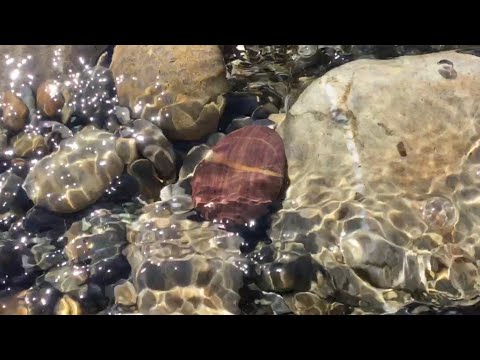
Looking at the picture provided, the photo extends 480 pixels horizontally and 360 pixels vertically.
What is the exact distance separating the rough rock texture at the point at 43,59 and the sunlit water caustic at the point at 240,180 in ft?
0.04

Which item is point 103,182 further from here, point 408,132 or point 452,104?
point 452,104

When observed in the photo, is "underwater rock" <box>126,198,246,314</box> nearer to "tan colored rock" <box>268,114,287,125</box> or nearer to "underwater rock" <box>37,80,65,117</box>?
"tan colored rock" <box>268,114,287,125</box>

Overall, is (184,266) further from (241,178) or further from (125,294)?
(241,178)

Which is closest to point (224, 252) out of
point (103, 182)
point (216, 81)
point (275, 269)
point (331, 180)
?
point (275, 269)

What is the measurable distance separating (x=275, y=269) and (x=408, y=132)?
1.43 m

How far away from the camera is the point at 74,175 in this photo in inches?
166

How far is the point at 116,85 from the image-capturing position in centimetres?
473

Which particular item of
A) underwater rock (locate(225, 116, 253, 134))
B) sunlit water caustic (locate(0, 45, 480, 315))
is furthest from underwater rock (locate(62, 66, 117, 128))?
underwater rock (locate(225, 116, 253, 134))

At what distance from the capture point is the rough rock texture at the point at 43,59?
15.9ft

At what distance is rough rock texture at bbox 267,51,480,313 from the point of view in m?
3.53

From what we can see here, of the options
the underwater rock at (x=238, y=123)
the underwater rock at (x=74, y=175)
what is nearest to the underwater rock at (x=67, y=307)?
the underwater rock at (x=74, y=175)

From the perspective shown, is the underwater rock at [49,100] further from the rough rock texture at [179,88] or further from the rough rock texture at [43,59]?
the rough rock texture at [179,88]

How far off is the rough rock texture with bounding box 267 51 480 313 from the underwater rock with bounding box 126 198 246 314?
1.48 feet

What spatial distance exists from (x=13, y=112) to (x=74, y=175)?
1010 millimetres
